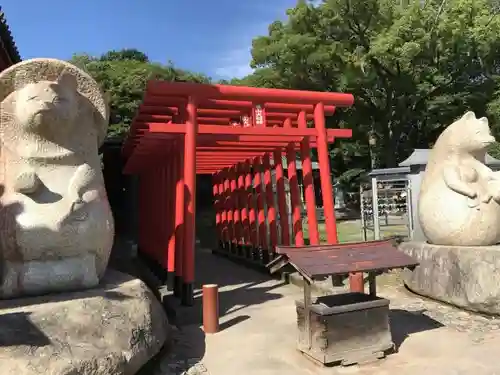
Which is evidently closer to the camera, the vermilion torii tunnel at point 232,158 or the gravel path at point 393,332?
the gravel path at point 393,332

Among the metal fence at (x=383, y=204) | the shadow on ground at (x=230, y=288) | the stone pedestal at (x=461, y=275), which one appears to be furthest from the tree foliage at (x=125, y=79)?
the stone pedestal at (x=461, y=275)

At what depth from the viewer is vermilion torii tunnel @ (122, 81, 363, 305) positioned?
665cm

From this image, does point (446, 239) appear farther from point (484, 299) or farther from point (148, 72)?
point (148, 72)

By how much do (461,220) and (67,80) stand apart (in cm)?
532

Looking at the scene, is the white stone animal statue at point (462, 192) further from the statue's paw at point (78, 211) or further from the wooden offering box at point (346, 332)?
the statue's paw at point (78, 211)

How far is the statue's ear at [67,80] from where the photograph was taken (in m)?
4.82

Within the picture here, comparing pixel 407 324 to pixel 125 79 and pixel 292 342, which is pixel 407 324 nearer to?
pixel 292 342

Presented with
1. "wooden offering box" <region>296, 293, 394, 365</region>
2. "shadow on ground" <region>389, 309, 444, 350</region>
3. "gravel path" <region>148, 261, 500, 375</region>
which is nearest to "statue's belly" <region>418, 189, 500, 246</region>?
"gravel path" <region>148, 261, 500, 375</region>

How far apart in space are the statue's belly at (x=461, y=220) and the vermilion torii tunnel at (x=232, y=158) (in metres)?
1.43

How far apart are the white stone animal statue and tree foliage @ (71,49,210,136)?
1391 centimetres

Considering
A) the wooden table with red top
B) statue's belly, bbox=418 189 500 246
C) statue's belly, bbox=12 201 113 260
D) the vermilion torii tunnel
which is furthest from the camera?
the vermilion torii tunnel

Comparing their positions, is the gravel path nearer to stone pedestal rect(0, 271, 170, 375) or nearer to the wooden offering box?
the wooden offering box

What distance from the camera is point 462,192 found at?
6.54 m

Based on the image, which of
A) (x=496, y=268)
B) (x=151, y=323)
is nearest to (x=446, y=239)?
(x=496, y=268)
